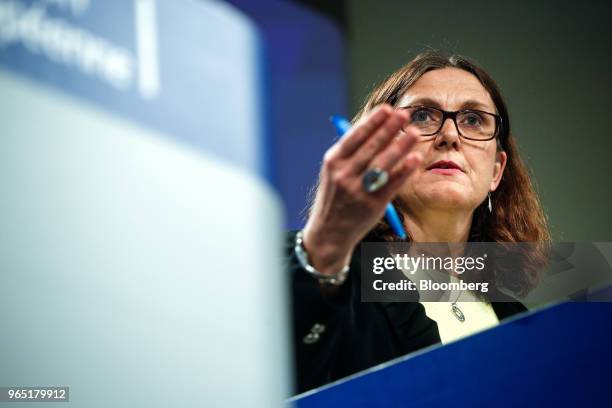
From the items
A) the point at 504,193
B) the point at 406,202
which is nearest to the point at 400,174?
the point at 406,202

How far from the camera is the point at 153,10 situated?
147 centimetres

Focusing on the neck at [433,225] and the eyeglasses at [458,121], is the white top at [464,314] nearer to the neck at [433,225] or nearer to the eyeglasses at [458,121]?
the neck at [433,225]

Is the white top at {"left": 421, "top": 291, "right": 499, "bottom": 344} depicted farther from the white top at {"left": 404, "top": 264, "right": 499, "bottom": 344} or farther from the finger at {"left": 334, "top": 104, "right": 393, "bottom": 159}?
the finger at {"left": 334, "top": 104, "right": 393, "bottom": 159}

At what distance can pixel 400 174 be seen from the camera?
0.66m

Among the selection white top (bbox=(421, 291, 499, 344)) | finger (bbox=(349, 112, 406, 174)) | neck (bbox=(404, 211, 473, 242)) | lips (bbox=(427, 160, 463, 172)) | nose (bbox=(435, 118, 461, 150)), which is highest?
nose (bbox=(435, 118, 461, 150))

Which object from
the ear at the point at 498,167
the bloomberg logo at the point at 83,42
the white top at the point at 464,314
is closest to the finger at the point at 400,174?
the white top at the point at 464,314

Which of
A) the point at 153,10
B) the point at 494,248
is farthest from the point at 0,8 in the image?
the point at 494,248

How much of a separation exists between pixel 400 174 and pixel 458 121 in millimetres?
498

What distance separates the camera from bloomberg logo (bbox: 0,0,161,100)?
1.17m

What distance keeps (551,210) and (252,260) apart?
655mm

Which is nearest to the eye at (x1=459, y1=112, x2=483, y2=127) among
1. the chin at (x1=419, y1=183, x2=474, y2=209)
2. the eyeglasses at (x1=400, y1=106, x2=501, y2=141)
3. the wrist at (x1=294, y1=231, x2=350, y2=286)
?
the eyeglasses at (x1=400, y1=106, x2=501, y2=141)

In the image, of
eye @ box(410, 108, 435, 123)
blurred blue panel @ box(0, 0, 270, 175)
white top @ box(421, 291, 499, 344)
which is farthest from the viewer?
blurred blue panel @ box(0, 0, 270, 175)

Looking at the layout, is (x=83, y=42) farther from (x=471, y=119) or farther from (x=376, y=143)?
(x=376, y=143)

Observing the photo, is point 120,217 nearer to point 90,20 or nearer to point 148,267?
point 148,267
